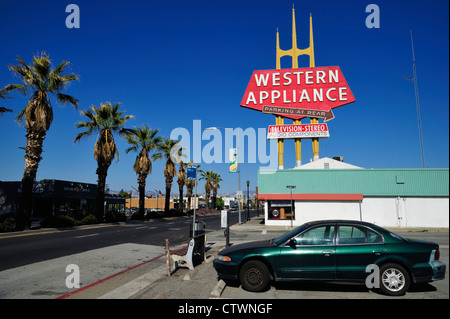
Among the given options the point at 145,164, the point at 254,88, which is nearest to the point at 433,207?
the point at 254,88

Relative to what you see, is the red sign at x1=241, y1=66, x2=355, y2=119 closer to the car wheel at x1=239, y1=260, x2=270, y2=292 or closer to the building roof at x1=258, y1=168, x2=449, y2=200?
the building roof at x1=258, y1=168, x2=449, y2=200

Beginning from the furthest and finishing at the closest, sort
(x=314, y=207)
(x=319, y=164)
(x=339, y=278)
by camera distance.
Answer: (x=319, y=164) < (x=314, y=207) < (x=339, y=278)

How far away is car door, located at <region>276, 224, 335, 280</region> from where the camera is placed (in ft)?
19.1

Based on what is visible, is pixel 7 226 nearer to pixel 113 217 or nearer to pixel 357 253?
pixel 113 217

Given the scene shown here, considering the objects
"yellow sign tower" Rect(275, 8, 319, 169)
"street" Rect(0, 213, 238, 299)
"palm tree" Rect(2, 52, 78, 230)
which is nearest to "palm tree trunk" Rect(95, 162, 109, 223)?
"palm tree" Rect(2, 52, 78, 230)

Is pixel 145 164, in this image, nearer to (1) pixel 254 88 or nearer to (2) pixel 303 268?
(1) pixel 254 88

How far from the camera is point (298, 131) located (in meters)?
31.5

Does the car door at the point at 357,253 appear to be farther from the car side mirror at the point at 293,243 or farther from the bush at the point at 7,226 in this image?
the bush at the point at 7,226

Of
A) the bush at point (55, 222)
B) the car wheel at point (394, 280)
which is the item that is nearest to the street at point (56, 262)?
the car wheel at point (394, 280)

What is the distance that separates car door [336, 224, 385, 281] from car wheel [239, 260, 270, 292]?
1519 mm
